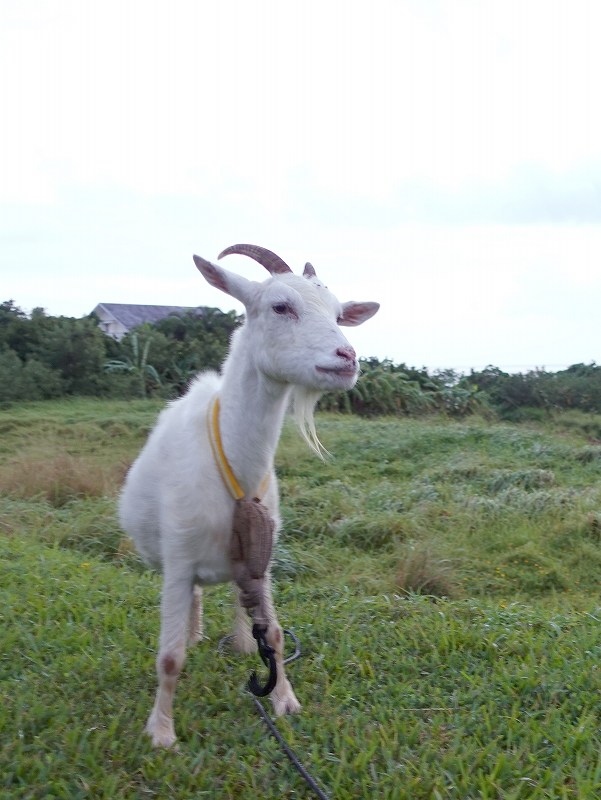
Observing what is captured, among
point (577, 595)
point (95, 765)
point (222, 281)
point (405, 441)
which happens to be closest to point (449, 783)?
point (95, 765)

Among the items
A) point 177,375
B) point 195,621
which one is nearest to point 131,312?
point 177,375

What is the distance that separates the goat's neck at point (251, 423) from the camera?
3137mm

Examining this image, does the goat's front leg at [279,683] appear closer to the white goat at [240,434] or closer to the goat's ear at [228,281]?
the white goat at [240,434]

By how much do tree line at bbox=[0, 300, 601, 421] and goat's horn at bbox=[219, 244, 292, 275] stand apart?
13.2m

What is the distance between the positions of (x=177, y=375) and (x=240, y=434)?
14.8 metres

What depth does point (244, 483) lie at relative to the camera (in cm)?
318

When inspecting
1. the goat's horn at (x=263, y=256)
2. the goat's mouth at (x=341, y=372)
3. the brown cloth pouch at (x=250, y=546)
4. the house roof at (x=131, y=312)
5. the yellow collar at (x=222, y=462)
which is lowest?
the brown cloth pouch at (x=250, y=546)

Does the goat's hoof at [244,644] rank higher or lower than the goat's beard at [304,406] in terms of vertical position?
lower

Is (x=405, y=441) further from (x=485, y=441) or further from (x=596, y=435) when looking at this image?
(x=596, y=435)

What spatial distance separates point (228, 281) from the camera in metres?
3.08

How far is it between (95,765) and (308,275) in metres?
2.08

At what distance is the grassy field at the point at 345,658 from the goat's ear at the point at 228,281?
1.71 metres

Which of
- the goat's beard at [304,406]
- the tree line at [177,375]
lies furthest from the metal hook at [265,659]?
the tree line at [177,375]

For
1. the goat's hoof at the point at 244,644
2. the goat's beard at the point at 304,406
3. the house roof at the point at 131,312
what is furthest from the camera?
the house roof at the point at 131,312
